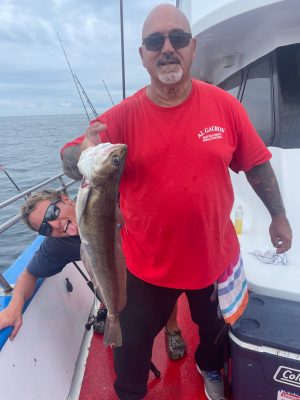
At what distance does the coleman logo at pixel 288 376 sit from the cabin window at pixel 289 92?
199 cm

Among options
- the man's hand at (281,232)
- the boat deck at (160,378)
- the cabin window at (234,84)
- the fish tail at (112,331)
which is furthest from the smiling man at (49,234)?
the cabin window at (234,84)

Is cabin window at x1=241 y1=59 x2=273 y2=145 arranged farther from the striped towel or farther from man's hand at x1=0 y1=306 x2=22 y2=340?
man's hand at x1=0 y1=306 x2=22 y2=340

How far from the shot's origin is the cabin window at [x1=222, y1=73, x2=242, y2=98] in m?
4.24

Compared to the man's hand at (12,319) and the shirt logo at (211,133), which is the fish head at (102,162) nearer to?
the shirt logo at (211,133)

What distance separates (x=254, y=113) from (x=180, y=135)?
2.27 metres

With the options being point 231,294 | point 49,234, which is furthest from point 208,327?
point 49,234

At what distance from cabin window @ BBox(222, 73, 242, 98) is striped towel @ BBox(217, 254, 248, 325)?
2.82 meters

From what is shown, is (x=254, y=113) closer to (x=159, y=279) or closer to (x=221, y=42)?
(x=221, y=42)

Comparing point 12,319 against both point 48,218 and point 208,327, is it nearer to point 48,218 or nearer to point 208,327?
point 48,218

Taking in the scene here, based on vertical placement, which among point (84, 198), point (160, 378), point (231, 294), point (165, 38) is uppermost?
point (165, 38)

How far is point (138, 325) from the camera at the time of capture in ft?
6.92

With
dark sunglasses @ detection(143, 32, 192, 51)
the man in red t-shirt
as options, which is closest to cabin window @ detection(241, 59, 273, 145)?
the man in red t-shirt

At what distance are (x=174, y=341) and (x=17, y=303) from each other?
1.45 m

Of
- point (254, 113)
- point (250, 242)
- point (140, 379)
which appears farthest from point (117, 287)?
point (254, 113)
